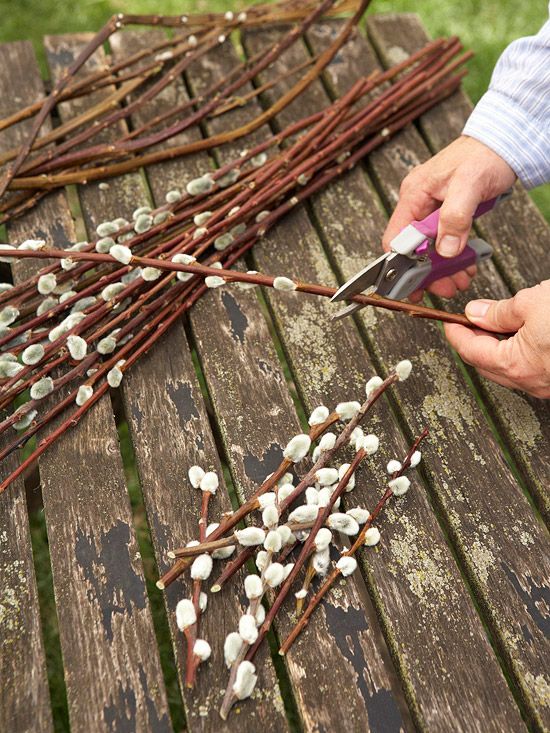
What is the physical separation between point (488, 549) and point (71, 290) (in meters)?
0.96

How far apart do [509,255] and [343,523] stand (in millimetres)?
838

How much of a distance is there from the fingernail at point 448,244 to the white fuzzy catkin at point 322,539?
0.57 m

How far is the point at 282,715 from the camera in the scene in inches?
42.9

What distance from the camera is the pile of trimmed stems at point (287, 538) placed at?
3.64 ft

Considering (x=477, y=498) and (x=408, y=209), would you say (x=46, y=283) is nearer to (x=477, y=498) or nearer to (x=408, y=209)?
(x=408, y=209)

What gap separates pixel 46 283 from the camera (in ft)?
4.62

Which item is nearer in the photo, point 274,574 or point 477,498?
point 274,574

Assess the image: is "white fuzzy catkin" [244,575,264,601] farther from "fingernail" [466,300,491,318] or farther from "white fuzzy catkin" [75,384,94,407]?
"fingernail" [466,300,491,318]

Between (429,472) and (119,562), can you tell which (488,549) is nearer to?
(429,472)

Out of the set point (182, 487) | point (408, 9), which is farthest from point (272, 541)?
point (408, 9)

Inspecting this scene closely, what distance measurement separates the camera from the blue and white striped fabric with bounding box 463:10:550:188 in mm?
1455

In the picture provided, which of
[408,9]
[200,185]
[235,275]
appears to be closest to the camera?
[235,275]

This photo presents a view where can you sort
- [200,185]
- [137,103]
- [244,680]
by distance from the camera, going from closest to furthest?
1. [244,680]
2. [200,185]
3. [137,103]

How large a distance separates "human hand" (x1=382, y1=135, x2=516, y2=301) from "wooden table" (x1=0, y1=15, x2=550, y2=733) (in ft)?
0.45
